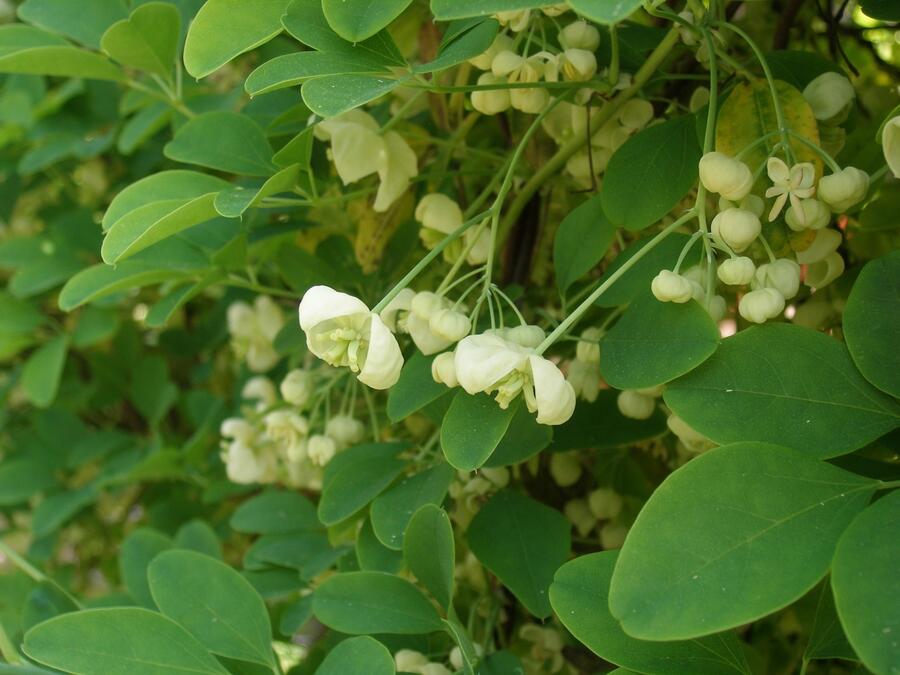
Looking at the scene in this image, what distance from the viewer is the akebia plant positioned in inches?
19.6

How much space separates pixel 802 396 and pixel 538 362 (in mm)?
150

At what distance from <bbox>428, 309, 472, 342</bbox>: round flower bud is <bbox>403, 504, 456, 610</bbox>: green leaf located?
0.36 ft

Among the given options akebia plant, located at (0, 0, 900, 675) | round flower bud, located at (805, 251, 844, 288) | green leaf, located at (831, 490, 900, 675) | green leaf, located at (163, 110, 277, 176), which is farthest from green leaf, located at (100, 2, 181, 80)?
green leaf, located at (831, 490, 900, 675)

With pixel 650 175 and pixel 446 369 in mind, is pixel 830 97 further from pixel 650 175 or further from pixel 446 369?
pixel 446 369

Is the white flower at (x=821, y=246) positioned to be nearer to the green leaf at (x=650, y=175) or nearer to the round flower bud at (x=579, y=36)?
the green leaf at (x=650, y=175)

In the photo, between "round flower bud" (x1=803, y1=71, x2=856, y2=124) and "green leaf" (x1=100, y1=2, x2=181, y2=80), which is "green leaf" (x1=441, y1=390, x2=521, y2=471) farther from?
"green leaf" (x1=100, y1=2, x2=181, y2=80)

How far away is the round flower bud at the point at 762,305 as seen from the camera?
1.83 ft

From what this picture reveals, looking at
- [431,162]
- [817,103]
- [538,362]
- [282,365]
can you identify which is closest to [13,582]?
[282,365]

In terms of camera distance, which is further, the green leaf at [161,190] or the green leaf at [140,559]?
the green leaf at [140,559]

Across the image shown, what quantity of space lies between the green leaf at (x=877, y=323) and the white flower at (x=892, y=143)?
5cm

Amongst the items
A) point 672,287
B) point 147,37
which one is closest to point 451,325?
point 672,287

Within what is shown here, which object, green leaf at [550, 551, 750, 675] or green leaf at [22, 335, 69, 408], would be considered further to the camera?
green leaf at [22, 335, 69, 408]

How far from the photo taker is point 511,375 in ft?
1.80

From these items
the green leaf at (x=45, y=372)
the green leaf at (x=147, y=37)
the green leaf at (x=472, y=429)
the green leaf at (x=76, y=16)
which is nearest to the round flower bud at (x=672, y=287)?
the green leaf at (x=472, y=429)
